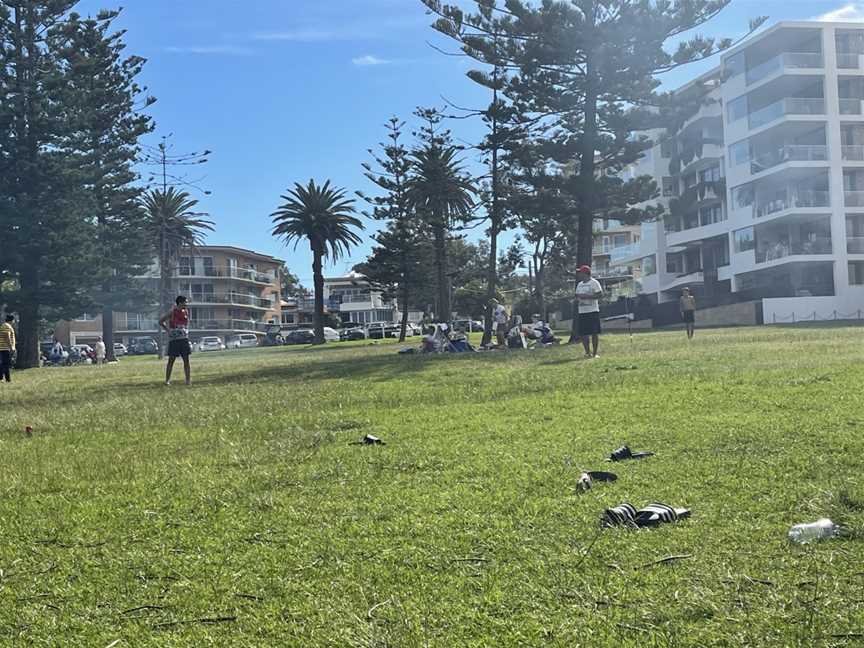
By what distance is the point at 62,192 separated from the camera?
109ft

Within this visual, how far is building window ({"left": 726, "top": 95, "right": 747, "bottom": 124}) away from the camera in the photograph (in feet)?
162

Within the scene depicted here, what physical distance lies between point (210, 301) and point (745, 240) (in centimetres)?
6176

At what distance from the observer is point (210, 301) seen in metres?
93.9

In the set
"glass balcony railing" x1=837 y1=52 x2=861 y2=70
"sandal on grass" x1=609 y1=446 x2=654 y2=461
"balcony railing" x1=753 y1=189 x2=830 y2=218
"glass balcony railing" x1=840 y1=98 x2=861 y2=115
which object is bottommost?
"sandal on grass" x1=609 y1=446 x2=654 y2=461

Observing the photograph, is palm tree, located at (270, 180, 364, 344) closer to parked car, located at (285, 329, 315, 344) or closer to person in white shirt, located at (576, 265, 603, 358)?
parked car, located at (285, 329, 315, 344)

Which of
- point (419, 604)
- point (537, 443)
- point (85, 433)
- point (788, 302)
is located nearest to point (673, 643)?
point (419, 604)

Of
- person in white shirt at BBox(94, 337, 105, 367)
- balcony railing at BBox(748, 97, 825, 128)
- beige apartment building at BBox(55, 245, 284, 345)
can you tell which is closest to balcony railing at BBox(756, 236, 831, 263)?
balcony railing at BBox(748, 97, 825, 128)

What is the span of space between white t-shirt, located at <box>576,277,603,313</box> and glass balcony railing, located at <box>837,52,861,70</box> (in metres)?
39.3

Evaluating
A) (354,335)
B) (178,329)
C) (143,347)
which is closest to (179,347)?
(178,329)

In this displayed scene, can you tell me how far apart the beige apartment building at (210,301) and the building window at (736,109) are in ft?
179

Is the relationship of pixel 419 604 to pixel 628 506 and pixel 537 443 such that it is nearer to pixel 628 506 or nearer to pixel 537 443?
pixel 628 506

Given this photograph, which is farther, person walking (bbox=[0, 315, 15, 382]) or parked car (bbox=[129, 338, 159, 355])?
parked car (bbox=[129, 338, 159, 355])

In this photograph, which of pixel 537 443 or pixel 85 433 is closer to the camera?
pixel 537 443

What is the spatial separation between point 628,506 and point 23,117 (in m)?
34.8
